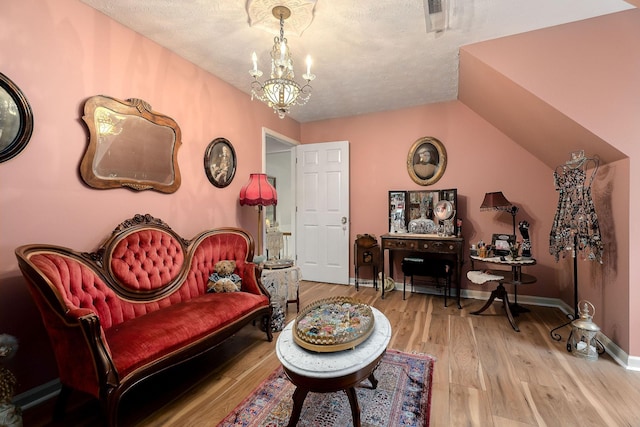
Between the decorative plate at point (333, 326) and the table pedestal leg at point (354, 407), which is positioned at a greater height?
the decorative plate at point (333, 326)

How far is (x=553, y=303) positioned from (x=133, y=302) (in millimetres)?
4625

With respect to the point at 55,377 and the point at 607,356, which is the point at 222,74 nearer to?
the point at 55,377

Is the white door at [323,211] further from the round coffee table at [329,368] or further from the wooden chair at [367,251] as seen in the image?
the round coffee table at [329,368]

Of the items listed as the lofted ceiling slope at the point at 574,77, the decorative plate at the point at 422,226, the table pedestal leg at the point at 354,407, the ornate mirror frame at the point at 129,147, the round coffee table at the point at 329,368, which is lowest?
the table pedestal leg at the point at 354,407

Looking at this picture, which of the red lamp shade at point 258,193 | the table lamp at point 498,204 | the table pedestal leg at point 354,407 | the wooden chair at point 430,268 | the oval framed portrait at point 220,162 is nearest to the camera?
the table pedestal leg at point 354,407

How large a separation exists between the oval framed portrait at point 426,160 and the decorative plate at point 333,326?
2788 millimetres

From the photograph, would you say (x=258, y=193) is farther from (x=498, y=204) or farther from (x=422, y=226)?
(x=498, y=204)

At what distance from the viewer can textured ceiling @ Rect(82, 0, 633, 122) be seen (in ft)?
6.97

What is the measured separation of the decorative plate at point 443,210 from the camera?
395cm

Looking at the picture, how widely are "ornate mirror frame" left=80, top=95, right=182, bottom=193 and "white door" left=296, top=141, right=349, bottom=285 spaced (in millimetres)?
2387

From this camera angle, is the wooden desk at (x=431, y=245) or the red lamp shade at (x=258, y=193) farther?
the wooden desk at (x=431, y=245)

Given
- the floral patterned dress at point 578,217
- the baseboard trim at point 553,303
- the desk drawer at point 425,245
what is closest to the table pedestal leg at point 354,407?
the baseboard trim at point 553,303

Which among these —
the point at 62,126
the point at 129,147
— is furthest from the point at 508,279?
the point at 62,126

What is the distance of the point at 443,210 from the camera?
157 inches
